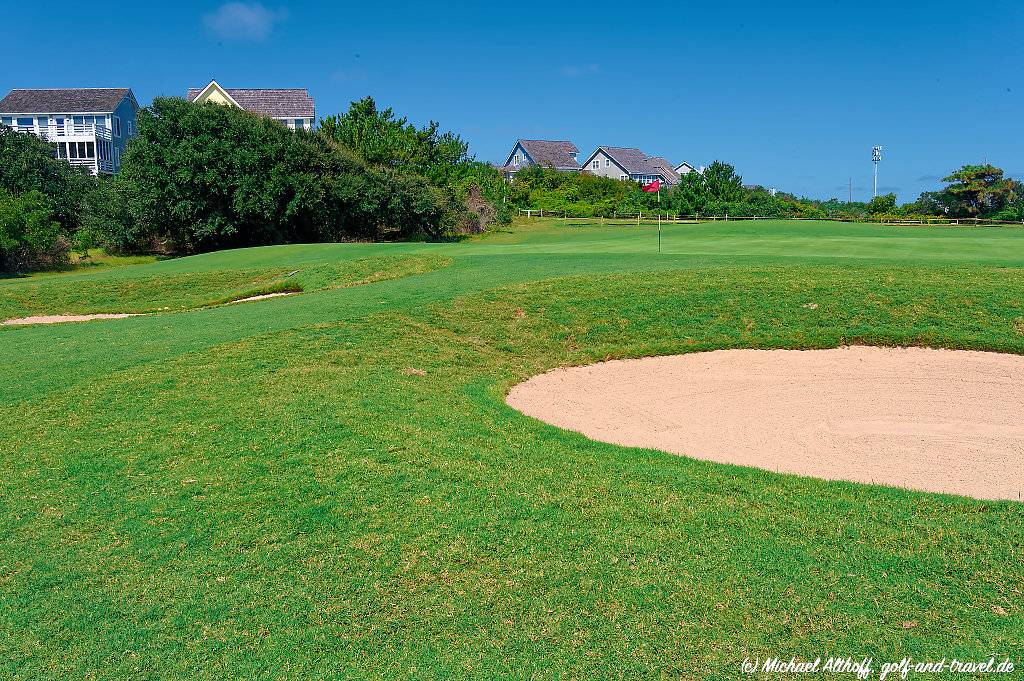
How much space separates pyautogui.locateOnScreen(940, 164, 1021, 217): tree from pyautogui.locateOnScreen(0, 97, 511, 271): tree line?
40.6 metres

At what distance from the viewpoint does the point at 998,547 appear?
6.20 meters

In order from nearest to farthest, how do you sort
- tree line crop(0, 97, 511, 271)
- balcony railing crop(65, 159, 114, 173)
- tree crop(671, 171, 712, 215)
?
tree line crop(0, 97, 511, 271), tree crop(671, 171, 712, 215), balcony railing crop(65, 159, 114, 173)

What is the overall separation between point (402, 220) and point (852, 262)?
3362 centimetres

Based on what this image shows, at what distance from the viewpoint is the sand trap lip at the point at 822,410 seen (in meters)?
9.17

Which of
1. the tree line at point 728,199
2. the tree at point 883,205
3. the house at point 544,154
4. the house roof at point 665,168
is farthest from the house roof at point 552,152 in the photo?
the tree at point 883,205

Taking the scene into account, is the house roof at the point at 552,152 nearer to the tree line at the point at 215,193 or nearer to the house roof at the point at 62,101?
the house roof at the point at 62,101

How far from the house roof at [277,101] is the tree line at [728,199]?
77.3ft

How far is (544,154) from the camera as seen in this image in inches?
4724

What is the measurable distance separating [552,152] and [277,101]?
47.5m

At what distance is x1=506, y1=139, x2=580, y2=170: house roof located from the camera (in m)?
119

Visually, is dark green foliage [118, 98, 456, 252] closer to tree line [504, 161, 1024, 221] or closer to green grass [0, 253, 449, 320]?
green grass [0, 253, 449, 320]

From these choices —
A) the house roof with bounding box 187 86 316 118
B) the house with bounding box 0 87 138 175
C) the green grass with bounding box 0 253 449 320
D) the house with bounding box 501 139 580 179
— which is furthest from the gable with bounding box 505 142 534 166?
the green grass with bounding box 0 253 449 320

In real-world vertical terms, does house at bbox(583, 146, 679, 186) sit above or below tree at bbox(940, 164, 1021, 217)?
above

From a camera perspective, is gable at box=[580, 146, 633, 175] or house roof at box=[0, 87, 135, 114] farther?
gable at box=[580, 146, 633, 175]
